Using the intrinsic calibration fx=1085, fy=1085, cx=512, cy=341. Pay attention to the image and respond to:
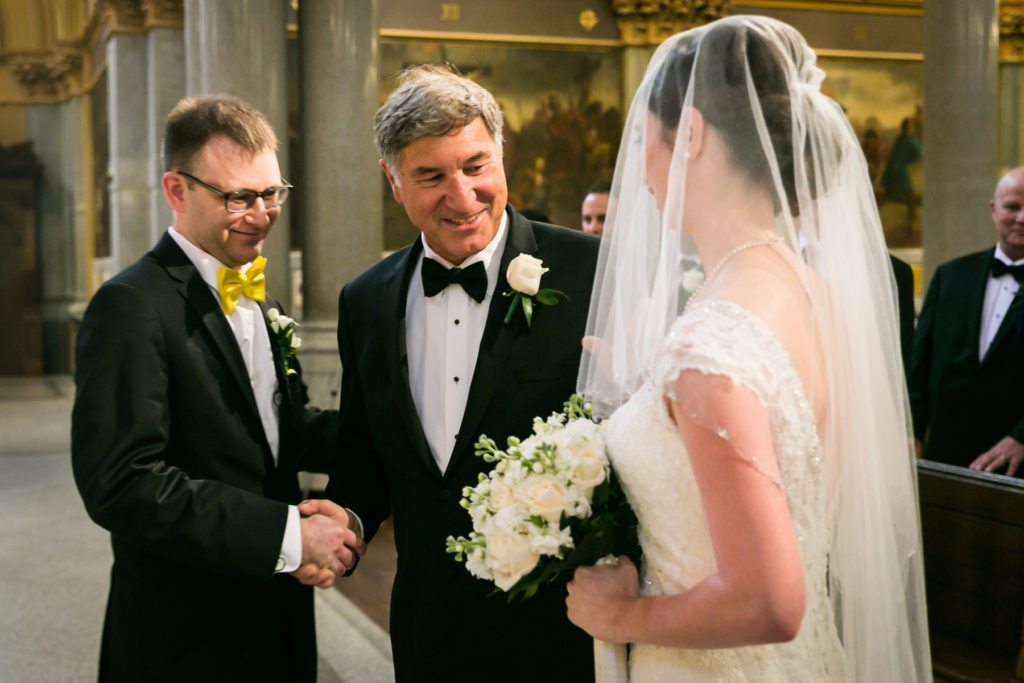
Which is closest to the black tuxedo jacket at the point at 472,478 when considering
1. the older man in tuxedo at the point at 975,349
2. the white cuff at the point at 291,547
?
the white cuff at the point at 291,547

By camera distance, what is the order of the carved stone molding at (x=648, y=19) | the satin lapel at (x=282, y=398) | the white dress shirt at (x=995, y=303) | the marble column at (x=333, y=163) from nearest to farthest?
the satin lapel at (x=282, y=398) < the white dress shirt at (x=995, y=303) < the marble column at (x=333, y=163) < the carved stone molding at (x=648, y=19)

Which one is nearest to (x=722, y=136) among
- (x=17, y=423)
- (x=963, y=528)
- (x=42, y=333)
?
(x=963, y=528)

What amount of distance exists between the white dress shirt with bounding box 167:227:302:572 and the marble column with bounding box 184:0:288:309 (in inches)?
166

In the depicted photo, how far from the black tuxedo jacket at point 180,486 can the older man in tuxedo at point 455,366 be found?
1.01ft

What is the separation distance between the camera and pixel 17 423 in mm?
12672

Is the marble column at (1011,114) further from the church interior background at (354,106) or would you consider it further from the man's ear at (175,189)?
the man's ear at (175,189)

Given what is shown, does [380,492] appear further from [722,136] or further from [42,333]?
[42,333]

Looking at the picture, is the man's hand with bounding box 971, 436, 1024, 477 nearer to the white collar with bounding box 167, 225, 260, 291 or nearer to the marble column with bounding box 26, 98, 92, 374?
the white collar with bounding box 167, 225, 260, 291

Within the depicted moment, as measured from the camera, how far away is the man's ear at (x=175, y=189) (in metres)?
2.70

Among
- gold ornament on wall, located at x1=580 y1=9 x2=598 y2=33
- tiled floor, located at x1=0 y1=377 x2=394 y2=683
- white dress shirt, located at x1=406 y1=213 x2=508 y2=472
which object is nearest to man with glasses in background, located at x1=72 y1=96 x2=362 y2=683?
white dress shirt, located at x1=406 y1=213 x2=508 y2=472

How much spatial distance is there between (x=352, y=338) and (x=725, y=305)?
1.30 metres

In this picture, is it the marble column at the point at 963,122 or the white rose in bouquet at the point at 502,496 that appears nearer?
the white rose in bouquet at the point at 502,496

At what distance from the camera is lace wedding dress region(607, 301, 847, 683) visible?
5.33 ft

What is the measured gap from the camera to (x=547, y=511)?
5.91 feet
